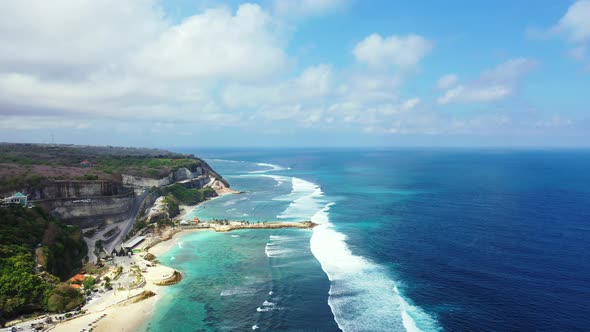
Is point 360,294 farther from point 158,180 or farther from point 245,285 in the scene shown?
point 158,180

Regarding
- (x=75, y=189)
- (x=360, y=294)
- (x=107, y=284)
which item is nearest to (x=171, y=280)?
(x=107, y=284)

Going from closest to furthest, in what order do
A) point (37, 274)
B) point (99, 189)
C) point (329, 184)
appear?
point (37, 274), point (99, 189), point (329, 184)

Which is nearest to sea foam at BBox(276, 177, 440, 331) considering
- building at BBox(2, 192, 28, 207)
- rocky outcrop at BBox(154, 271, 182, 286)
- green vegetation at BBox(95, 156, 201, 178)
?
rocky outcrop at BBox(154, 271, 182, 286)

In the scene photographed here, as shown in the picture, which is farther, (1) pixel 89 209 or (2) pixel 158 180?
(2) pixel 158 180

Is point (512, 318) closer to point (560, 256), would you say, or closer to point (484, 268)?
point (484, 268)

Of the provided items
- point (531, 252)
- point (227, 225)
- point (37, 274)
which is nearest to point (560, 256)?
point (531, 252)

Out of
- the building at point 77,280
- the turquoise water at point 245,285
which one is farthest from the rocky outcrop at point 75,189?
the building at point 77,280
